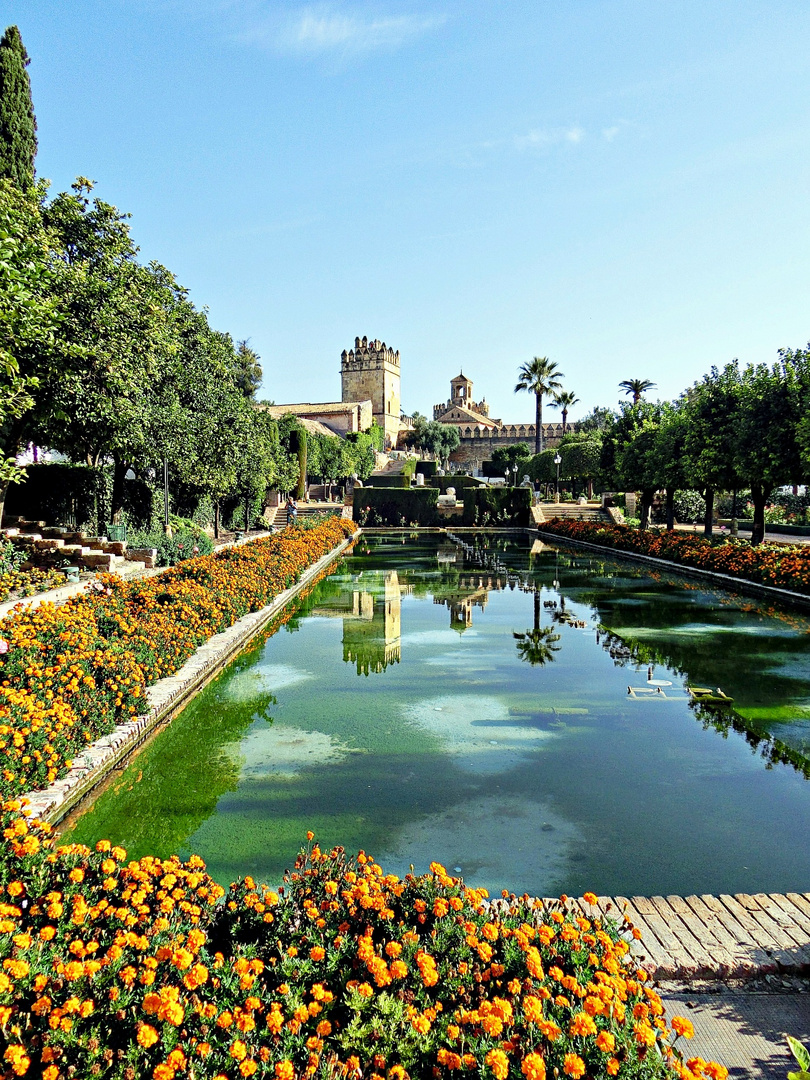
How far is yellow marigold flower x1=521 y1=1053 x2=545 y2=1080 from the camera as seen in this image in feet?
7.33

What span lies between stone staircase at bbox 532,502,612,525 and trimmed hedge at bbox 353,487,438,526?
20.4ft

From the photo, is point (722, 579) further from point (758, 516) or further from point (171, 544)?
point (171, 544)

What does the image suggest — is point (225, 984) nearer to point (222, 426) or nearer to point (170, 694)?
point (170, 694)

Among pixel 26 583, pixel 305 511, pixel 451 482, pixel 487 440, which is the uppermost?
pixel 487 440

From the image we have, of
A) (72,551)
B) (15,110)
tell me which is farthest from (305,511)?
(15,110)

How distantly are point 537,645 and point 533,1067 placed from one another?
9.39 m

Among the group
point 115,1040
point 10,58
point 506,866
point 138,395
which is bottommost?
point 506,866

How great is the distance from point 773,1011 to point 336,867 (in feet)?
6.90

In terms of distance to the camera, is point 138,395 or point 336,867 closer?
point 336,867

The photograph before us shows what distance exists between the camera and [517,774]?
6.28 meters

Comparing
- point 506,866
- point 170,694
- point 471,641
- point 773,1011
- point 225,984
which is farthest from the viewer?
point 471,641

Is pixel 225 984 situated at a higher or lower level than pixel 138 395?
lower

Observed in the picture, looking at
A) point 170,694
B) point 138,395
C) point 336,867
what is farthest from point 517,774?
point 138,395

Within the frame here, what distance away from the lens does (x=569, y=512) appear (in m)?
43.1
